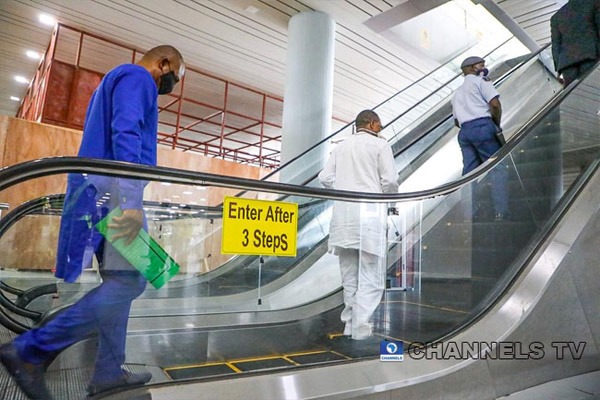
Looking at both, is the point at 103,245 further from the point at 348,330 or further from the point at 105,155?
the point at 348,330

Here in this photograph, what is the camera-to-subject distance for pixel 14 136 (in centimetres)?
671

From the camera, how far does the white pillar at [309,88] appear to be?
7191 millimetres

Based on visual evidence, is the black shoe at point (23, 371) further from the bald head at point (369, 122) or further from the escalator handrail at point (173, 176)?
the bald head at point (369, 122)

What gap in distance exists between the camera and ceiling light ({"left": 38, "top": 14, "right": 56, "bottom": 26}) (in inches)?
308

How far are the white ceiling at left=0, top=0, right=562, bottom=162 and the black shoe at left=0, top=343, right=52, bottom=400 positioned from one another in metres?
6.96

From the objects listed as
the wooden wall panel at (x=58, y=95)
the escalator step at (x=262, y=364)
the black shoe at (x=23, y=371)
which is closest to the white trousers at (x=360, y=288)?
the escalator step at (x=262, y=364)

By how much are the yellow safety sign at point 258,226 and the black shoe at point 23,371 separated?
1.00 metres

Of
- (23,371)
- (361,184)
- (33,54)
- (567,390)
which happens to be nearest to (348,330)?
(361,184)

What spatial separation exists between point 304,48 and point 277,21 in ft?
3.11

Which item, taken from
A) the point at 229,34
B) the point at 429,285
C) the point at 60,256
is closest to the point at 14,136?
the point at 229,34

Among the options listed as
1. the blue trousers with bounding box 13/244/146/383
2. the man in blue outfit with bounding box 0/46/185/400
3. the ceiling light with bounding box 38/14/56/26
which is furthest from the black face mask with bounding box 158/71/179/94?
the ceiling light with bounding box 38/14/56/26

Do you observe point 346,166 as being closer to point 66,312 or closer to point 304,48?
point 66,312

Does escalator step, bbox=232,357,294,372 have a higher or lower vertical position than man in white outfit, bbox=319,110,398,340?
lower

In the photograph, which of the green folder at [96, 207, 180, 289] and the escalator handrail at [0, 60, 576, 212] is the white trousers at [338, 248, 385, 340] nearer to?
the escalator handrail at [0, 60, 576, 212]
